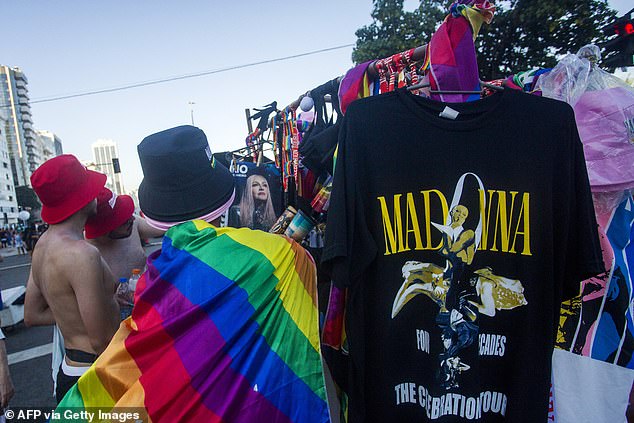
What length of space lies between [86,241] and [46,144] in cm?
12547

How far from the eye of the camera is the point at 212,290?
113 centimetres

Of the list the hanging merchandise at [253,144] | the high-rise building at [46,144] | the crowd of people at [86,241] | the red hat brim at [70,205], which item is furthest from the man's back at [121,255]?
the high-rise building at [46,144]

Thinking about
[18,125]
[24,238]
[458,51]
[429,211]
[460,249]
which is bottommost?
[24,238]

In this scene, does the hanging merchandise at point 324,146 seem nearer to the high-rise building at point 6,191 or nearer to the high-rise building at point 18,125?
the high-rise building at point 6,191

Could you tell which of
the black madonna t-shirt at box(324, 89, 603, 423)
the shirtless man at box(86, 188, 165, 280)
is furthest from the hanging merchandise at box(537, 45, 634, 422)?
the shirtless man at box(86, 188, 165, 280)

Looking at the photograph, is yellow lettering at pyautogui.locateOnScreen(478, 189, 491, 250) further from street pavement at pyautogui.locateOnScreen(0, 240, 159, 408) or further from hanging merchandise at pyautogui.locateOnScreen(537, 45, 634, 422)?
street pavement at pyautogui.locateOnScreen(0, 240, 159, 408)

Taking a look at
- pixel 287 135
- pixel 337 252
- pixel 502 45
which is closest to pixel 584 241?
pixel 337 252

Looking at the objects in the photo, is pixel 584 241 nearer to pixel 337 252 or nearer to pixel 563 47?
pixel 337 252

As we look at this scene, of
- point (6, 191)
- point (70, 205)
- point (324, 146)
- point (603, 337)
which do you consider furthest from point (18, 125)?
point (603, 337)

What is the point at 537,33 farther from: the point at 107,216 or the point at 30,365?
the point at 30,365

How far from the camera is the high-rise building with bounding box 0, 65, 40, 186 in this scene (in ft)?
245

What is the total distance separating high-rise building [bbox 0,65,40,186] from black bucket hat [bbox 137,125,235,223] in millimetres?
93256

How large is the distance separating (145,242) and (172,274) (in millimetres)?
2268

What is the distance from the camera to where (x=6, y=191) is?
60031 millimetres
